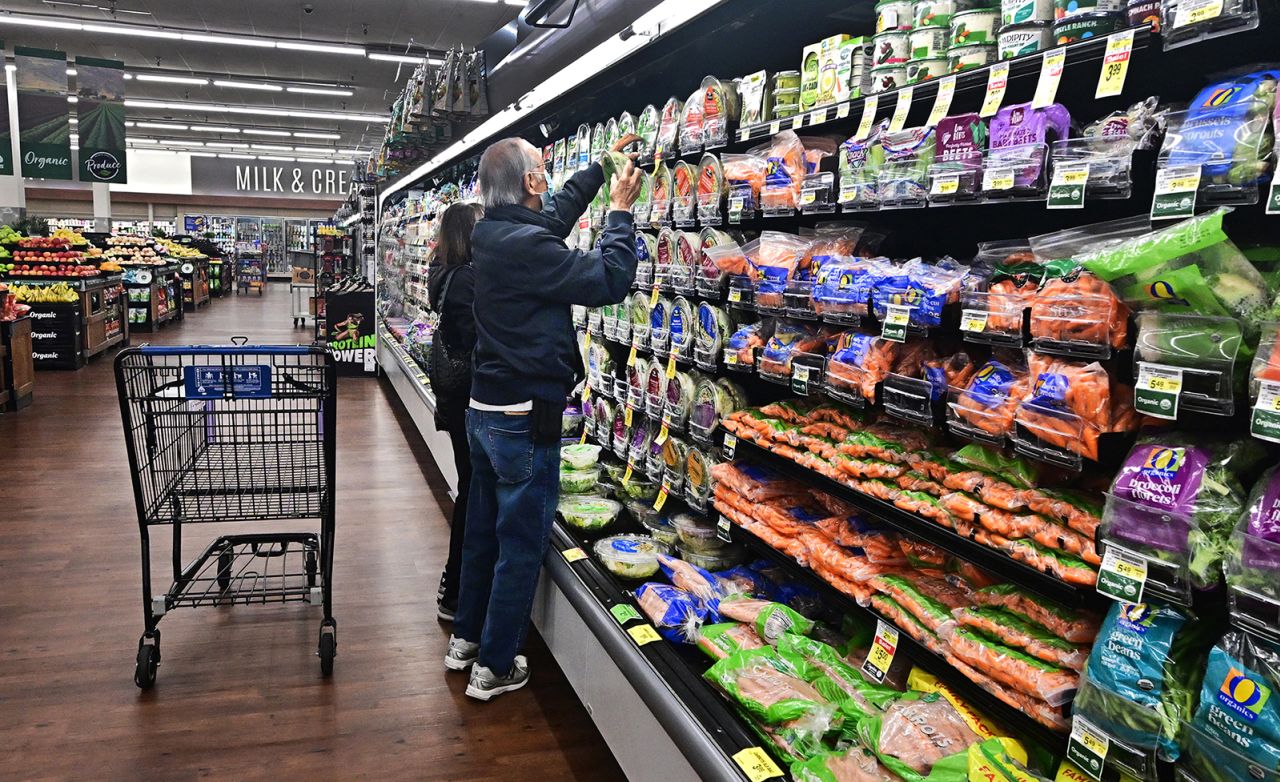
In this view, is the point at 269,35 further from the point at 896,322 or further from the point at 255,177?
the point at 255,177

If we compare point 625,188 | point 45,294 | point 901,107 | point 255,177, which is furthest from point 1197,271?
point 255,177

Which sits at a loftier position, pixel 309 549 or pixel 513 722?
pixel 309 549

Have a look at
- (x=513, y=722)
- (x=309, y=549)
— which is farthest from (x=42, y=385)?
(x=513, y=722)

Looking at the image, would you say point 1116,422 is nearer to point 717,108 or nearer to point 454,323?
point 717,108

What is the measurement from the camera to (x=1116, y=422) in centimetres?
143

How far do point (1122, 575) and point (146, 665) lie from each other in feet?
9.96

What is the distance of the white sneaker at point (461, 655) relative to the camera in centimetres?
327

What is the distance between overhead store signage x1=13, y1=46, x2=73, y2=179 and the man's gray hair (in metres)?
13.2

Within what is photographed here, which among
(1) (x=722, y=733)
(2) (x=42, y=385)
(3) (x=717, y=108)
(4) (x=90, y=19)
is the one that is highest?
(4) (x=90, y=19)

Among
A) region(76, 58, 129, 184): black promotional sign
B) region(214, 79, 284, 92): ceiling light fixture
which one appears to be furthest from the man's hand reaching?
region(214, 79, 284, 92): ceiling light fixture

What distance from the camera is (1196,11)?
1242mm

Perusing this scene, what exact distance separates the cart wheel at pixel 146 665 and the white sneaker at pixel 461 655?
1.00m

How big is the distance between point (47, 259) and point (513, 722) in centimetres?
1021

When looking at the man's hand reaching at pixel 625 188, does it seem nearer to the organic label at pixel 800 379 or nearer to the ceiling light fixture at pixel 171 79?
the organic label at pixel 800 379
